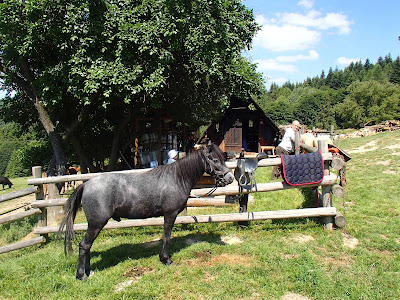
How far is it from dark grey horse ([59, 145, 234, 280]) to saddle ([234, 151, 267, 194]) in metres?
0.79

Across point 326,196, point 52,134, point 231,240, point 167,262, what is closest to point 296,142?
point 326,196

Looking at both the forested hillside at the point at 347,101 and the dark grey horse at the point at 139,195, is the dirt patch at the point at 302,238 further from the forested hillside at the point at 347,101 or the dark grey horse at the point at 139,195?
the forested hillside at the point at 347,101

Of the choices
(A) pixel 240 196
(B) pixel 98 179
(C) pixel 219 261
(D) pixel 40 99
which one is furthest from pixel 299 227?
(D) pixel 40 99

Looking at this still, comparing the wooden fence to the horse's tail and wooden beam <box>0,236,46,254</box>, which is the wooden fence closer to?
wooden beam <box>0,236,46,254</box>

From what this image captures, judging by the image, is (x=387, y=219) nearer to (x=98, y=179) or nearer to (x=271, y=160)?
(x=271, y=160)

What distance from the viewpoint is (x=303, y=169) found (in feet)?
17.3

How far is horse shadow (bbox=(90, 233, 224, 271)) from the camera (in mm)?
4588

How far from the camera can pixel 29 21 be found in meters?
7.51

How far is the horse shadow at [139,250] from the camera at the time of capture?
4.59 metres

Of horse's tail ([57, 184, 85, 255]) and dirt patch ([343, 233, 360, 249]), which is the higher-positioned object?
horse's tail ([57, 184, 85, 255])

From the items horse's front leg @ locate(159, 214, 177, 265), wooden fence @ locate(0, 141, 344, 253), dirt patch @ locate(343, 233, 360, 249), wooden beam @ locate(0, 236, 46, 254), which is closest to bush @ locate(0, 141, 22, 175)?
wooden beam @ locate(0, 236, 46, 254)

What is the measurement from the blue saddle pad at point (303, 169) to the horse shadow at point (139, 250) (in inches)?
74.9

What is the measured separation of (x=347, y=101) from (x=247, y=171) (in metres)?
70.7

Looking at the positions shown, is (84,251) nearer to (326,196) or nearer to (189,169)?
(189,169)
